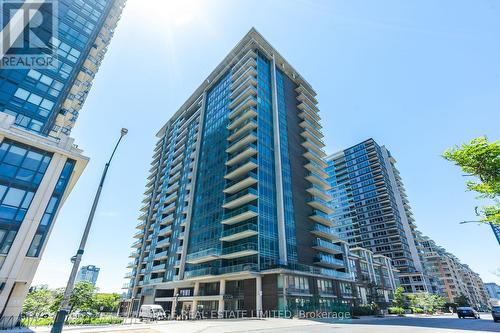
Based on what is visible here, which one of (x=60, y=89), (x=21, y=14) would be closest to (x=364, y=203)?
(x=60, y=89)

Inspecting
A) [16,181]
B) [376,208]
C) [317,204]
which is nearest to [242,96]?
[317,204]

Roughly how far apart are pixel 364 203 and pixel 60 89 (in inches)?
4070

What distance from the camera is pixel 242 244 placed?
Answer: 36.6 meters

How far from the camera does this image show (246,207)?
126ft

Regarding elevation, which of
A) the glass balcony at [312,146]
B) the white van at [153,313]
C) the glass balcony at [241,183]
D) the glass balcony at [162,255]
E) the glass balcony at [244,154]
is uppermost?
the glass balcony at [312,146]

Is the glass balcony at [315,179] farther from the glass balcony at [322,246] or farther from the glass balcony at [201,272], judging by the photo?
the glass balcony at [201,272]

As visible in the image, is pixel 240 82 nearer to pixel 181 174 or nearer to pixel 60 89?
pixel 181 174

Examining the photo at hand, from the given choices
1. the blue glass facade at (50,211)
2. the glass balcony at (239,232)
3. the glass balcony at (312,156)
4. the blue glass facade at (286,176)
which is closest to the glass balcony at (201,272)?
the glass balcony at (239,232)

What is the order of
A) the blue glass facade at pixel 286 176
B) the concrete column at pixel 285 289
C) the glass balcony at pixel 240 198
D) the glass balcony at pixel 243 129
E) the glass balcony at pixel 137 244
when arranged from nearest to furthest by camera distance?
the concrete column at pixel 285 289
the glass balcony at pixel 240 198
the blue glass facade at pixel 286 176
the glass balcony at pixel 243 129
the glass balcony at pixel 137 244

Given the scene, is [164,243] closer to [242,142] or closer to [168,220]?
[168,220]

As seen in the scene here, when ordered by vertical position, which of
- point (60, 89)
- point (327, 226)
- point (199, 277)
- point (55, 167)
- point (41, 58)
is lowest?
point (199, 277)

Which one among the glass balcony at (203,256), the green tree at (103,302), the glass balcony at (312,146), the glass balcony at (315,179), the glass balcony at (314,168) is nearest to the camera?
the green tree at (103,302)

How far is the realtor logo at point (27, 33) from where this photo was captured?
28.1 metres

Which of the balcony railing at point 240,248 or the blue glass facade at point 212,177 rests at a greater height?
the blue glass facade at point 212,177
